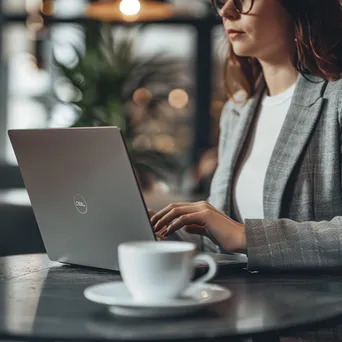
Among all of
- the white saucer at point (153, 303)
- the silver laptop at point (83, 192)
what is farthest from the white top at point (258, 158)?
the white saucer at point (153, 303)

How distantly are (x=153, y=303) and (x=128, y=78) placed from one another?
498cm

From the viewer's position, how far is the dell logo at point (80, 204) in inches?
61.5

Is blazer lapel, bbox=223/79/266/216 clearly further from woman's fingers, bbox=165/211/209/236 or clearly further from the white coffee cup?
the white coffee cup

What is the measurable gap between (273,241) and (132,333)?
2.02 feet

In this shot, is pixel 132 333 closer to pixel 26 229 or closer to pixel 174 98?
pixel 26 229

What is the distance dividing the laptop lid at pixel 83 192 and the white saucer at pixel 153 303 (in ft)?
0.65

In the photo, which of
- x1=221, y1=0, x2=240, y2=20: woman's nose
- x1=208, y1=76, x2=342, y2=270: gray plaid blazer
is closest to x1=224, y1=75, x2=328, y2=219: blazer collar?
x1=208, y1=76, x2=342, y2=270: gray plaid blazer

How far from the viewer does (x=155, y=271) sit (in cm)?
118

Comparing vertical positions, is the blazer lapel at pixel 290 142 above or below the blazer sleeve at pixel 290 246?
above

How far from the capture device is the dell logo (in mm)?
1562

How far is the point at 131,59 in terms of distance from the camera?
617cm

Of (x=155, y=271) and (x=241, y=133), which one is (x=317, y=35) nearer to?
(x=241, y=133)

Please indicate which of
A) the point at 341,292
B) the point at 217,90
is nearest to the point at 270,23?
the point at 341,292

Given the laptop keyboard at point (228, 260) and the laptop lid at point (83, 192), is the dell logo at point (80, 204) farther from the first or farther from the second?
the laptop keyboard at point (228, 260)
